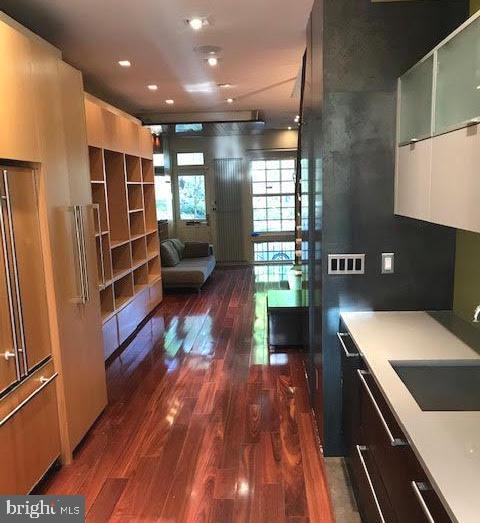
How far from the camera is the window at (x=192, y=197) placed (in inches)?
384

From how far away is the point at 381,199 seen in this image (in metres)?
2.51

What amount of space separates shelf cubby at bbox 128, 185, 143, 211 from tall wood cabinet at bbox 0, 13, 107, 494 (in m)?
2.89

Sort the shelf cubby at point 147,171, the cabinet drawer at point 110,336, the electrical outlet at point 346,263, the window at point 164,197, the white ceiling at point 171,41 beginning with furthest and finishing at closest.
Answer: the window at point 164,197, the shelf cubby at point 147,171, the cabinet drawer at point 110,336, the white ceiling at point 171,41, the electrical outlet at point 346,263

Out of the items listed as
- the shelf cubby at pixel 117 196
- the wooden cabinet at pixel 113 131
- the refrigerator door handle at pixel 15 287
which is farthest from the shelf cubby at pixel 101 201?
the refrigerator door handle at pixel 15 287

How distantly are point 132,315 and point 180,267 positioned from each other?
2220 mm

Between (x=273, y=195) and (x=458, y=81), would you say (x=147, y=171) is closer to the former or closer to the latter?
(x=273, y=195)

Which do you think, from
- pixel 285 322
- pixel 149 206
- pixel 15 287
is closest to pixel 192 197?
pixel 149 206

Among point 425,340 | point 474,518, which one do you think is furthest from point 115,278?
point 474,518

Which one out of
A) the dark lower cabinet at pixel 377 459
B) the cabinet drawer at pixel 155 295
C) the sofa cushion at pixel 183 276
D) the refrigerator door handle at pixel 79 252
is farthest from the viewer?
the sofa cushion at pixel 183 276

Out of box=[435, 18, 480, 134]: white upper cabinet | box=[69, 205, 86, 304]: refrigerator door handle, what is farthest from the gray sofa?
box=[435, 18, 480, 134]: white upper cabinet

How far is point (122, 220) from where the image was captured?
5.37 metres

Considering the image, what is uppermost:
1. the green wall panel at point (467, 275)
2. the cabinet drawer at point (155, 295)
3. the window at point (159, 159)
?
the window at point (159, 159)

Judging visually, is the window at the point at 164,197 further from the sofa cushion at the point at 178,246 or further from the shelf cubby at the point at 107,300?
the shelf cubby at the point at 107,300

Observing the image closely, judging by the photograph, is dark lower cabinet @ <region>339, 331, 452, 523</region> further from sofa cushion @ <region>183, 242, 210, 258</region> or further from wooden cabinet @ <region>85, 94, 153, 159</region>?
sofa cushion @ <region>183, 242, 210, 258</region>
